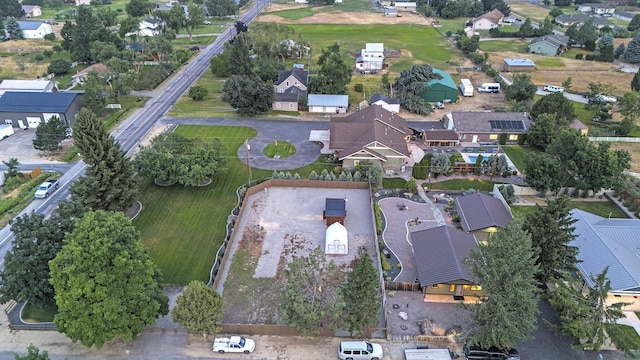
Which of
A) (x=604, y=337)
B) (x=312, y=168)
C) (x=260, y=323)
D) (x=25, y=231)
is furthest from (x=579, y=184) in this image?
(x=25, y=231)

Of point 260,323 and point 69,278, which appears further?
point 260,323

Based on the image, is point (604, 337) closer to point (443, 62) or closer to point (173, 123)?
point (173, 123)

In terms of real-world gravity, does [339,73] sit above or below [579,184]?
above

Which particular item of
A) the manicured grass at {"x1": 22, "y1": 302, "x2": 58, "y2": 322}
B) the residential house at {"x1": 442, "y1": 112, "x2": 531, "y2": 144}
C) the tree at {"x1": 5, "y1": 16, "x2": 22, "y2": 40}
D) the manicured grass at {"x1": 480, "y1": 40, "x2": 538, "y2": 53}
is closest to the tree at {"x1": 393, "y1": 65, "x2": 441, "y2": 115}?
the residential house at {"x1": 442, "y1": 112, "x2": 531, "y2": 144}

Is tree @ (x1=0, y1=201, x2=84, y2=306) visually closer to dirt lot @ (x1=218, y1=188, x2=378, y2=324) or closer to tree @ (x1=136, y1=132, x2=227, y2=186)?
dirt lot @ (x1=218, y1=188, x2=378, y2=324)

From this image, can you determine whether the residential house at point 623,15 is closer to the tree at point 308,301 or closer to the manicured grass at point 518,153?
the manicured grass at point 518,153

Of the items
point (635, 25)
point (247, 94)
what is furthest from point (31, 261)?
point (635, 25)
